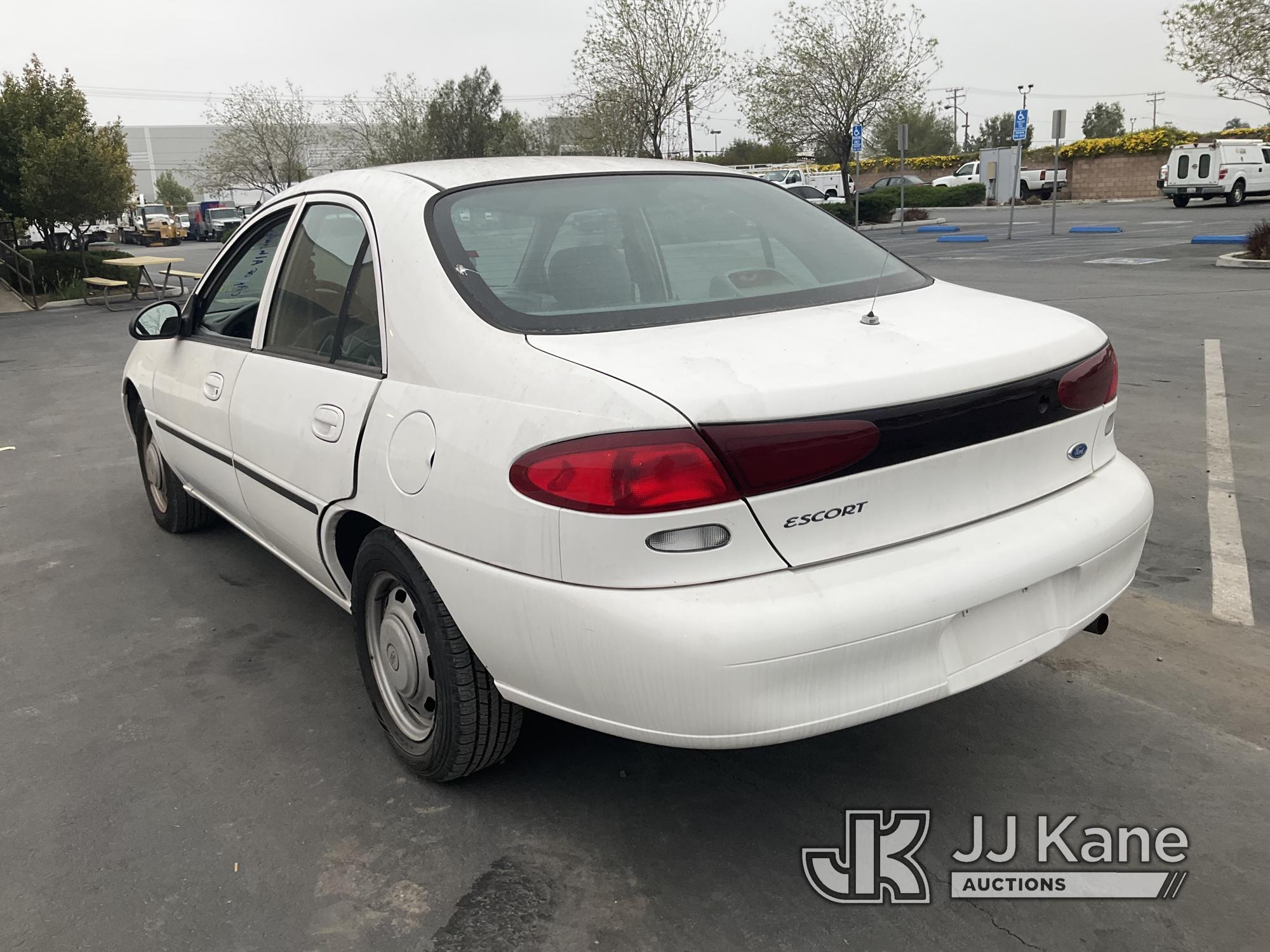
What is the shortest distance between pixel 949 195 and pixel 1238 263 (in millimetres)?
30078

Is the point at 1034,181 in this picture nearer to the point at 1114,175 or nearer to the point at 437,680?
the point at 1114,175

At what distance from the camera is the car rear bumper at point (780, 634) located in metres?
2.11

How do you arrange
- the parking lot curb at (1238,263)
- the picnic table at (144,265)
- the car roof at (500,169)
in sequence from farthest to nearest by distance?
the picnic table at (144,265) < the parking lot curb at (1238,263) < the car roof at (500,169)

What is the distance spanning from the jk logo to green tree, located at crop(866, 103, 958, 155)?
46264 millimetres

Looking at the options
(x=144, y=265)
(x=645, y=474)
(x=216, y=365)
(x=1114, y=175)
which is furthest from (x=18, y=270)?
(x=1114, y=175)

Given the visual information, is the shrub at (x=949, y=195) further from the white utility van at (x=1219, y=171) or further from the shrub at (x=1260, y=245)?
the shrub at (x=1260, y=245)

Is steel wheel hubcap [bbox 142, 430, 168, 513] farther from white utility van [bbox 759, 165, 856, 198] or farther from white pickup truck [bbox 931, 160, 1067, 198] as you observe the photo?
white pickup truck [bbox 931, 160, 1067, 198]

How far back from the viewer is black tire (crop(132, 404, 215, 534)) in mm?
5023

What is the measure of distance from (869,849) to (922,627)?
69 cm

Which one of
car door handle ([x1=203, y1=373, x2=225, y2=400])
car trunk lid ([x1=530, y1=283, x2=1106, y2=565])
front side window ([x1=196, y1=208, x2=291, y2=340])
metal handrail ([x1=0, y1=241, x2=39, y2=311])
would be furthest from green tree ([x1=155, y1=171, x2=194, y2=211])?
car trunk lid ([x1=530, y1=283, x2=1106, y2=565])

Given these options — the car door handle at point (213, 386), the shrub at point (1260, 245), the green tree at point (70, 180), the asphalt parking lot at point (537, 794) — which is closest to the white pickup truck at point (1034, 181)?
the shrub at point (1260, 245)

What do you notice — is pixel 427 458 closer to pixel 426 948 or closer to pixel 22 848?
pixel 426 948

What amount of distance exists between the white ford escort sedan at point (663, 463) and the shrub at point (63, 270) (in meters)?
19.7

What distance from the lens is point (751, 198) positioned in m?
3.50
